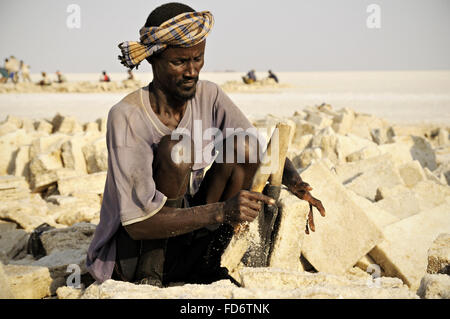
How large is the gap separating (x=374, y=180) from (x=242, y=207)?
104 inches

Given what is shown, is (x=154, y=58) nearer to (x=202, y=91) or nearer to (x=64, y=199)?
(x=202, y=91)

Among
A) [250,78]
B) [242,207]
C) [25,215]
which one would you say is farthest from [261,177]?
[250,78]

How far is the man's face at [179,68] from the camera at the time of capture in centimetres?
256

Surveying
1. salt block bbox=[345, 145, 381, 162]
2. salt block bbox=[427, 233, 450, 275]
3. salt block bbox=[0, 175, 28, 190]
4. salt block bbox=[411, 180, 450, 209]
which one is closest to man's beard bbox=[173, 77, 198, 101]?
salt block bbox=[427, 233, 450, 275]

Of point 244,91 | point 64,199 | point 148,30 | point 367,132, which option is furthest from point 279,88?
point 148,30

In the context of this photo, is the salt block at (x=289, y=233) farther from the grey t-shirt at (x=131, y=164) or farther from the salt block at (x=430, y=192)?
the salt block at (x=430, y=192)

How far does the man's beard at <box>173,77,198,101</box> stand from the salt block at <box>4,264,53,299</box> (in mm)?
1426

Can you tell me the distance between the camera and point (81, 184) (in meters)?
5.04

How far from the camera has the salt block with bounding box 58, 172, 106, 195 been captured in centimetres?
504

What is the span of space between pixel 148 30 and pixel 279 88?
25065 millimetres

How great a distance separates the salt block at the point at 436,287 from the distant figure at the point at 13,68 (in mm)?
26025

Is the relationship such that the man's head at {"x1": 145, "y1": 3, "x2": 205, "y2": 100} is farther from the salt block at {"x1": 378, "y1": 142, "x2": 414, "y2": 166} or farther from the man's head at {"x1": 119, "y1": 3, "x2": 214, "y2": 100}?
the salt block at {"x1": 378, "y1": 142, "x2": 414, "y2": 166}

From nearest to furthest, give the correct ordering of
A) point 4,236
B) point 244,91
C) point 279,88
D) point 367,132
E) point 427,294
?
point 427,294 < point 4,236 < point 367,132 < point 244,91 < point 279,88

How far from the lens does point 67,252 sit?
3.41 metres
